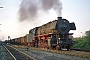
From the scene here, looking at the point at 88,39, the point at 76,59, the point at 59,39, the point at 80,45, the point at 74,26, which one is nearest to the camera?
the point at 76,59

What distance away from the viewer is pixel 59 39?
2422 centimetres

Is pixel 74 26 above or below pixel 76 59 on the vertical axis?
above

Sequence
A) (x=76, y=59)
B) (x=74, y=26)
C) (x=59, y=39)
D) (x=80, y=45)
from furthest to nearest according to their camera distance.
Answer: (x=80, y=45)
(x=74, y=26)
(x=59, y=39)
(x=76, y=59)

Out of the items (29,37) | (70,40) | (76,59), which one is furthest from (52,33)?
(29,37)

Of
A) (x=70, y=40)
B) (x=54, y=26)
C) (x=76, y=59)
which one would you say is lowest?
(x=76, y=59)

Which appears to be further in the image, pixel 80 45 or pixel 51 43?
pixel 80 45

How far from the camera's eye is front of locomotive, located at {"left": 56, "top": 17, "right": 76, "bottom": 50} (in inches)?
958

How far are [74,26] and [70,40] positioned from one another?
7.38ft

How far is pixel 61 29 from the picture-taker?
25156 millimetres

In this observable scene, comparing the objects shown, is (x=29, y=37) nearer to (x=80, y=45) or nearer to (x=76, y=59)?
(x=80, y=45)

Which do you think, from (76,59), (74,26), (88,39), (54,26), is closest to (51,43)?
(54,26)

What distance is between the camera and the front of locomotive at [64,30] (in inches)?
958

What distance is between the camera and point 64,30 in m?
25.2

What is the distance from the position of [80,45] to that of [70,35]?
38.2 feet
